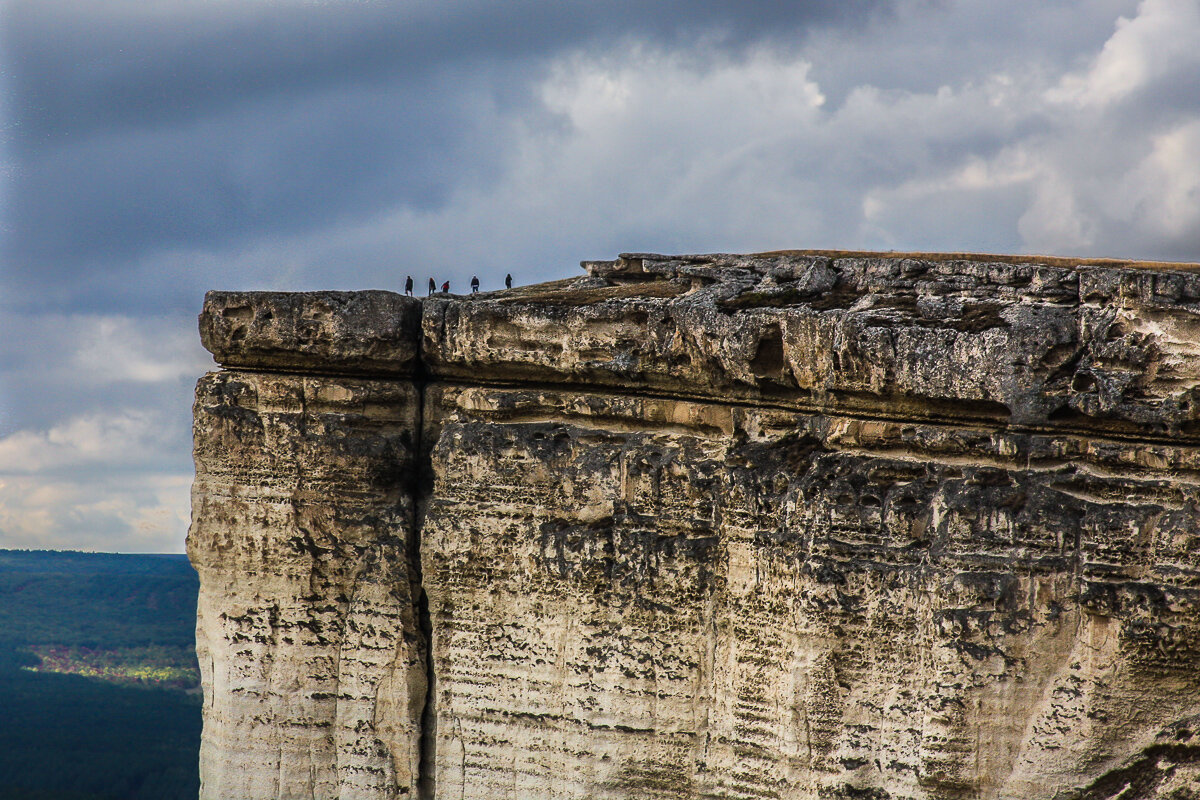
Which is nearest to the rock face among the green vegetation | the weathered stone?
the weathered stone

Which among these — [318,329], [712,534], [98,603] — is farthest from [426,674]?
[98,603]

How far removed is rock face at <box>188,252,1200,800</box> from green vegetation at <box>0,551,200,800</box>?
1363 cm

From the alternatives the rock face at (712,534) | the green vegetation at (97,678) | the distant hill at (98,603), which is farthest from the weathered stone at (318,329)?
the distant hill at (98,603)

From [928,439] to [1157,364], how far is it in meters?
2.13

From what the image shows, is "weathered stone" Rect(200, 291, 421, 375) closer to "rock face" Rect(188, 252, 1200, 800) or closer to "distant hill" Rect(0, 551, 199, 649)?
"rock face" Rect(188, 252, 1200, 800)

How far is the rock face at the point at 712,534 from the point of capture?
39.9 ft

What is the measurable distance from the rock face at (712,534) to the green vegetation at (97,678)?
13.6 m

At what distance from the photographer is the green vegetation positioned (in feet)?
92.7

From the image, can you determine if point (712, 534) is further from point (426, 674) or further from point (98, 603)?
point (98, 603)

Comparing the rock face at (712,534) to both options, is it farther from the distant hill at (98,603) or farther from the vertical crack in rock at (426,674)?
the distant hill at (98,603)

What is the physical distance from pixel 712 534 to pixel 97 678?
27974 millimetres

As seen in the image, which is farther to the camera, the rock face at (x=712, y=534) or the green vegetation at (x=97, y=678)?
the green vegetation at (x=97, y=678)

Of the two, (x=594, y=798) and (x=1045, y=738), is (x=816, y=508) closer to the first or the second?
(x=1045, y=738)

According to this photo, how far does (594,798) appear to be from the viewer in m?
14.3
